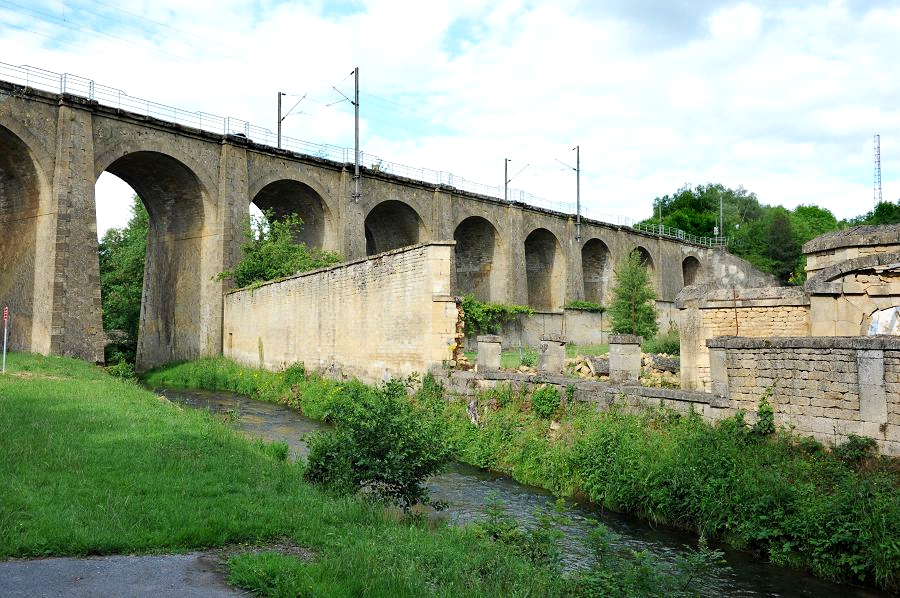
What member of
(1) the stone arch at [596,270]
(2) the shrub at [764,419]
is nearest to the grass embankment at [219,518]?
(2) the shrub at [764,419]

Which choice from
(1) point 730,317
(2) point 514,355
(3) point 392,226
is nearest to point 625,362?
(1) point 730,317

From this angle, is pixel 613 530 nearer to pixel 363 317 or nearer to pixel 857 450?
pixel 857 450

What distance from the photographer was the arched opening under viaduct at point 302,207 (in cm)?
2950

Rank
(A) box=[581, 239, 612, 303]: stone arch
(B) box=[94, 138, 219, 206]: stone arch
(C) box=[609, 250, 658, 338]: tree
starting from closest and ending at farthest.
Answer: (B) box=[94, 138, 219, 206]: stone arch, (C) box=[609, 250, 658, 338]: tree, (A) box=[581, 239, 612, 303]: stone arch

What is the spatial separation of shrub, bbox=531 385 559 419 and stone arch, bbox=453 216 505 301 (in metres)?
26.0

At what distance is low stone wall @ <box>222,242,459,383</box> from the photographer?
14594mm

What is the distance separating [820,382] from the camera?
26.7 ft

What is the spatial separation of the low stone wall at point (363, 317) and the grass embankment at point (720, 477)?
10.6 ft

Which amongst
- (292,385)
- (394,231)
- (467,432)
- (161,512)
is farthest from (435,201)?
(161,512)

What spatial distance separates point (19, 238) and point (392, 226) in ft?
55.7

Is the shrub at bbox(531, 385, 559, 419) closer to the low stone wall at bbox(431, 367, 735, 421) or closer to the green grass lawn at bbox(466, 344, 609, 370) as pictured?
the low stone wall at bbox(431, 367, 735, 421)

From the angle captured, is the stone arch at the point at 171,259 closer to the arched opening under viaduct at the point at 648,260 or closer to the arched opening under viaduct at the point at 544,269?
the arched opening under viaduct at the point at 544,269

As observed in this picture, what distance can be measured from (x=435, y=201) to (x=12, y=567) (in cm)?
3070

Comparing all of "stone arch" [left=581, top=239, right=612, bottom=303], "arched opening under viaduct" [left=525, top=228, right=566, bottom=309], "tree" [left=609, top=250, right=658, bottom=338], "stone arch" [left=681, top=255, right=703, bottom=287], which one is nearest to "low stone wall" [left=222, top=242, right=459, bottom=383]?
"tree" [left=609, top=250, right=658, bottom=338]
